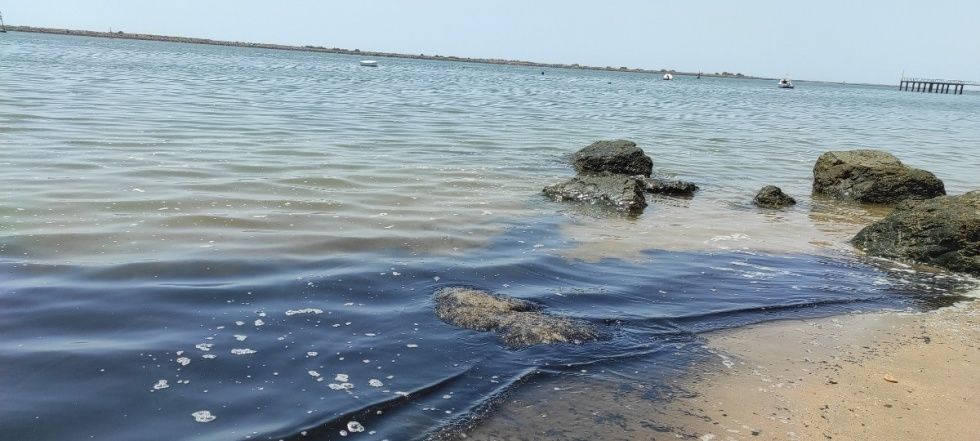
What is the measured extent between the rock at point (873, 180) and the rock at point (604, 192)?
466 centimetres

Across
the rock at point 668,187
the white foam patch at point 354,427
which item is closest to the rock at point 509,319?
the white foam patch at point 354,427

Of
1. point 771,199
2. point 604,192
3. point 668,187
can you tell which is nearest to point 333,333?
point 604,192

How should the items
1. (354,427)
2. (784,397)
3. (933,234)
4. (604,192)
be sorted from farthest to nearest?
(604,192) < (933,234) < (784,397) < (354,427)

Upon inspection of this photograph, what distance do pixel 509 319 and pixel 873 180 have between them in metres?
10.0

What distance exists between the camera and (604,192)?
34.0 ft

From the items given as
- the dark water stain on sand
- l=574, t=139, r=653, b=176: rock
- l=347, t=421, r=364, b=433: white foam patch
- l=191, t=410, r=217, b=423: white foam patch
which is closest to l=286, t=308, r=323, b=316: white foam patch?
the dark water stain on sand

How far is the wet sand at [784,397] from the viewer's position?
3.65 meters

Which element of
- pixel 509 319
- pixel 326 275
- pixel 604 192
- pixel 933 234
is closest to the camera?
pixel 509 319

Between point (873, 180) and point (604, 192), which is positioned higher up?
point (873, 180)

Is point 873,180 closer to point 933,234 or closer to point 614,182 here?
point 933,234

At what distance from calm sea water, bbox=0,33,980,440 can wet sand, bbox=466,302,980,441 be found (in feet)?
0.78

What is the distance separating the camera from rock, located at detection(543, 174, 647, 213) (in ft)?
33.2

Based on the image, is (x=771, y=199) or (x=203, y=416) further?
(x=771, y=199)

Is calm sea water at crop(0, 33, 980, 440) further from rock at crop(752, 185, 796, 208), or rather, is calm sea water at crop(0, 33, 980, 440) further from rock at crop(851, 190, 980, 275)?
rock at crop(851, 190, 980, 275)
